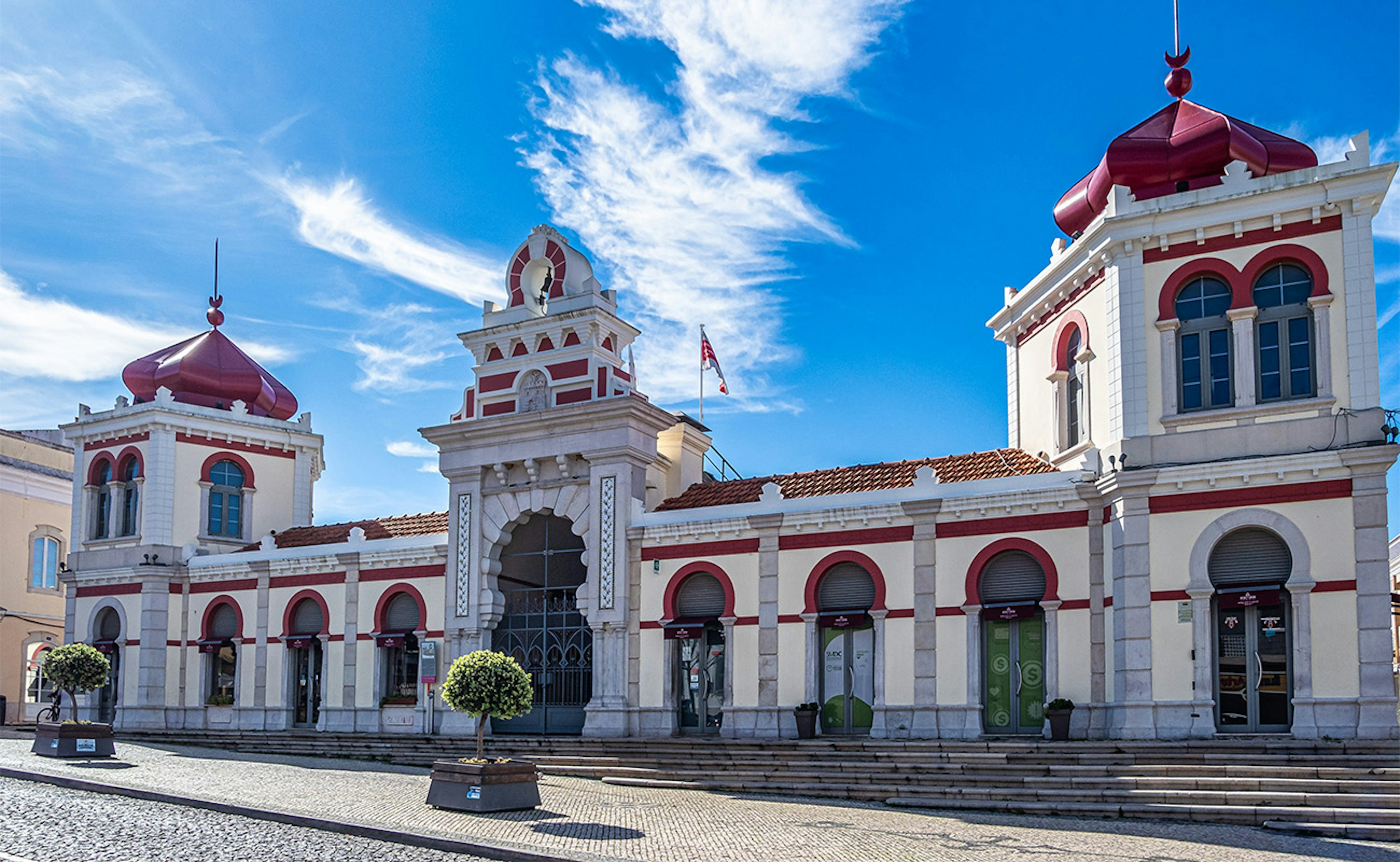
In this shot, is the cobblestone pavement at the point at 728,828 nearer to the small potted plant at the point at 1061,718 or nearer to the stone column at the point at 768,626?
the small potted plant at the point at 1061,718

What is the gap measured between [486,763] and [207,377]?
75.2ft

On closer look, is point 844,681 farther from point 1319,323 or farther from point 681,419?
point 1319,323

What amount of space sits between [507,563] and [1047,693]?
13.3 meters

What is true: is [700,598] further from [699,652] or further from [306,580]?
[306,580]

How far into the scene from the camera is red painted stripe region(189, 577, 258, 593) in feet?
110

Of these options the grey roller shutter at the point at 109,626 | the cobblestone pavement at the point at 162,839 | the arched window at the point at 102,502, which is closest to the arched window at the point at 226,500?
the arched window at the point at 102,502

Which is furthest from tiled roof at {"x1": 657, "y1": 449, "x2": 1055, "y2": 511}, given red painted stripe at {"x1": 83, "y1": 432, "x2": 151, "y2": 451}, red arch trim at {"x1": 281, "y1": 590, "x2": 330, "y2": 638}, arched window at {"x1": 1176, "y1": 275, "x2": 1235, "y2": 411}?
red painted stripe at {"x1": 83, "y1": 432, "x2": 151, "y2": 451}

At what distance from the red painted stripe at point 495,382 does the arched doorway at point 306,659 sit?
7.68 metres

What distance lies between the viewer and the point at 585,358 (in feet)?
92.6

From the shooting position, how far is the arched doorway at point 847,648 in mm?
24406

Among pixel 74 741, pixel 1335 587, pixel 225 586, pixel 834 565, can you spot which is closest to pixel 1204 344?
pixel 1335 587

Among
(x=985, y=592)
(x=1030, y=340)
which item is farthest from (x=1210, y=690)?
(x=1030, y=340)

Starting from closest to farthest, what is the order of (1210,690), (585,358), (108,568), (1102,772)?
1. (1102,772)
2. (1210,690)
3. (585,358)
4. (108,568)

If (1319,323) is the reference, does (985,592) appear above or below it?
below
